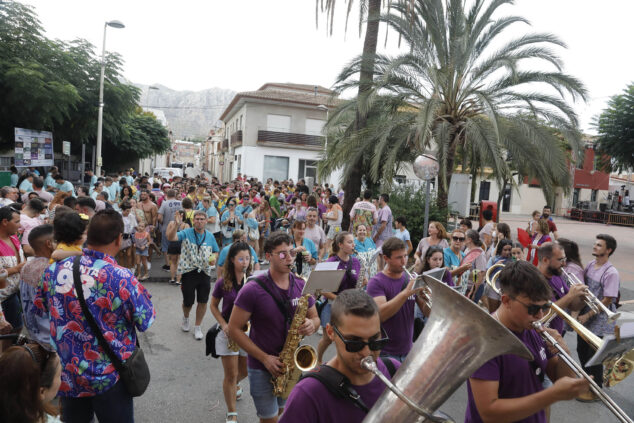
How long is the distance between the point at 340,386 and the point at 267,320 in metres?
1.52

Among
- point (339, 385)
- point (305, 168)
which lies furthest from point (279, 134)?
point (339, 385)

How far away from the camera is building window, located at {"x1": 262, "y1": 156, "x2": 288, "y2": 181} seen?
33688mm

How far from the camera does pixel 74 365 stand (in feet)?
8.19

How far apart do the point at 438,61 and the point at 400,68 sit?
1.17 m

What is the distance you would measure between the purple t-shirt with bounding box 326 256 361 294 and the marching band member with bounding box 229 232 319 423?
1.98 meters

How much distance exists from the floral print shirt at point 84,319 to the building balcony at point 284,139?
3049 centimetres

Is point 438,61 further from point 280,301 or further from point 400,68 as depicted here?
point 280,301

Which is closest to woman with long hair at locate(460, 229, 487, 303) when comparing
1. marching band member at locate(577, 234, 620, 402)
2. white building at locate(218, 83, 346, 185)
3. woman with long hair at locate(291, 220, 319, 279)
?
marching band member at locate(577, 234, 620, 402)

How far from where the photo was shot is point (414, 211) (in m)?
12.0

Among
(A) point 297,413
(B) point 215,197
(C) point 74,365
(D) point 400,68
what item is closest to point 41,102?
(B) point 215,197

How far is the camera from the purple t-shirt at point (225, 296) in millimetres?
4125

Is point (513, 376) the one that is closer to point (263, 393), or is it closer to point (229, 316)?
point (263, 393)

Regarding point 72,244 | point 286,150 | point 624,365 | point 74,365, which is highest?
point 286,150

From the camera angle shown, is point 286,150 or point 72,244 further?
point 286,150
